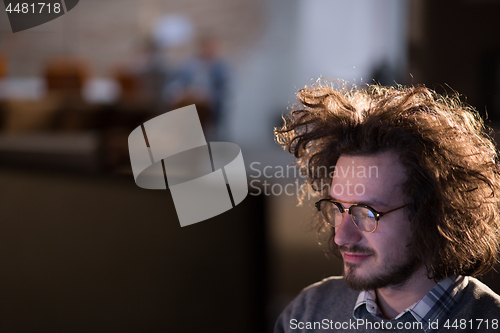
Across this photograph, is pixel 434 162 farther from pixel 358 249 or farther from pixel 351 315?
pixel 351 315

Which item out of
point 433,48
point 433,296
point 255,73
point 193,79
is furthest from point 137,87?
point 433,296

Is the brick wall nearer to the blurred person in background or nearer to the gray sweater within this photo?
the blurred person in background

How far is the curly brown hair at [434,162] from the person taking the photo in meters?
1.08

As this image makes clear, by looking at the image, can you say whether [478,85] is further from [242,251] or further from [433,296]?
[433,296]

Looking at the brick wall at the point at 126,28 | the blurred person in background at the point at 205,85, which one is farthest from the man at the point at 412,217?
the brick wall at the point at 126,28

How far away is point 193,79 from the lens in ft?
22.3

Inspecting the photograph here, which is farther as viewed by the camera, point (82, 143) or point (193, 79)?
point (193, 79)

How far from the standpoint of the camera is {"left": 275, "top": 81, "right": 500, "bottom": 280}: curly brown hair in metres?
1.08

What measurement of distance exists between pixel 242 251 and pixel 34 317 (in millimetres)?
844

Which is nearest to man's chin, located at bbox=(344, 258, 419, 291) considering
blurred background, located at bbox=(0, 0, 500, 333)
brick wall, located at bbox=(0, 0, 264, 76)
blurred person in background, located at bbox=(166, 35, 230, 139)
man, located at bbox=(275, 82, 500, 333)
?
man, located at bbox=(275, 82, 500, 333)

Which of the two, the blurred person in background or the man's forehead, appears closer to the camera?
the man's forehead

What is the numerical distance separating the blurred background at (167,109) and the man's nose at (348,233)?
20.3 inches

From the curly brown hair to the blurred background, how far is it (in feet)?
1.66

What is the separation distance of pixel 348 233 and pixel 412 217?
16cm
